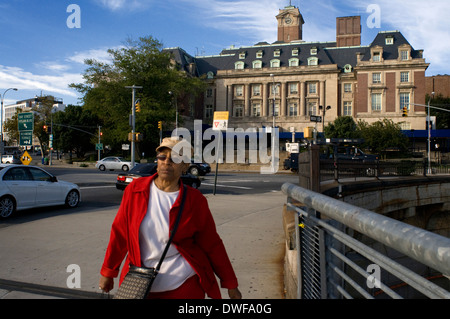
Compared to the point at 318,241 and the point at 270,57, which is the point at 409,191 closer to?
the point at 318,241

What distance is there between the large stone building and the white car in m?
60.3

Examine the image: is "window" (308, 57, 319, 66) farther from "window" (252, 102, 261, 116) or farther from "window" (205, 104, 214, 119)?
"window" (205, 104, 214, 119)

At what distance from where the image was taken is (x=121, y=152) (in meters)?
66.6

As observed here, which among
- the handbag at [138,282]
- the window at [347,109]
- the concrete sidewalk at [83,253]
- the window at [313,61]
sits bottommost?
the concrete sidewalk at [83,253]

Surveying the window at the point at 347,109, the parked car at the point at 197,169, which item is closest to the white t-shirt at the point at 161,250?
the parked car at the point at 197,169

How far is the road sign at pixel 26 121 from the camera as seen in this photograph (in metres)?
21.6

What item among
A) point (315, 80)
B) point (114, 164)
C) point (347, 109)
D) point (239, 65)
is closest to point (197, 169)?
point (114, 164)

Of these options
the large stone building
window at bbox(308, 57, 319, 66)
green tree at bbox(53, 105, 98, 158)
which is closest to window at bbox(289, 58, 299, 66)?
the large stone building

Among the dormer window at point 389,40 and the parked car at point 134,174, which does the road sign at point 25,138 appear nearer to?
the parked car at point 134,174

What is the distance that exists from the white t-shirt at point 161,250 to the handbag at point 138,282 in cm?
8

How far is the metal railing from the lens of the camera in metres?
1.43

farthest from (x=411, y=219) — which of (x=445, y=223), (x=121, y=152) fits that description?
(x=121, y=152)

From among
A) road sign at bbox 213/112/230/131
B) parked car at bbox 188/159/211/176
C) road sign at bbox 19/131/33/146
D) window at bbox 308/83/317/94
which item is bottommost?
parked car at bbox 188/159/211/176

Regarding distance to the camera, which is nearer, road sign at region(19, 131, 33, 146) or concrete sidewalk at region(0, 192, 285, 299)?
concrete sidewalk at region(0, 192, 285, 299)
